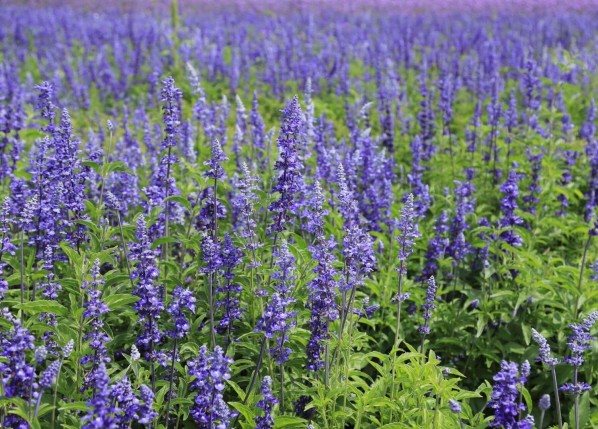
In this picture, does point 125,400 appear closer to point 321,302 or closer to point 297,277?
point 321,302

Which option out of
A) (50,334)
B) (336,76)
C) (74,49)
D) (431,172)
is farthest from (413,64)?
(50,334)

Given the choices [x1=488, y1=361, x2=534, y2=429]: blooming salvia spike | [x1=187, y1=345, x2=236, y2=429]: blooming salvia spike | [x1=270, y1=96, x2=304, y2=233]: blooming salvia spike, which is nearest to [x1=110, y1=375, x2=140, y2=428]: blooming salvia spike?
[x1=187, y1=345, x2=236, y2=429]: blooming salvia spike

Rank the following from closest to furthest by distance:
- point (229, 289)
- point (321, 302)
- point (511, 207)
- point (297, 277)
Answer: point (321, 302), point (229, 289), point (297, 277), point (511, 207)

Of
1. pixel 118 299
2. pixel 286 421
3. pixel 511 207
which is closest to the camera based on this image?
pixel 286 421

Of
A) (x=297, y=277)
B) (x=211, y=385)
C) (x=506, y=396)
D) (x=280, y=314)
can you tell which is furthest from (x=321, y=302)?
(x=506, y=396)

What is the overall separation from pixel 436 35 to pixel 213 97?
7014 mm

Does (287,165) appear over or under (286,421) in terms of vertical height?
over

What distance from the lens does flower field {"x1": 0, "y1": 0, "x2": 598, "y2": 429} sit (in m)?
3.94

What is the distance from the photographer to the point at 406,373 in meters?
4.45

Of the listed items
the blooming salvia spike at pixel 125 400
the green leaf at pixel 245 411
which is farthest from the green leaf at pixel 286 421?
the blooming salvia spike at pixel 125 400

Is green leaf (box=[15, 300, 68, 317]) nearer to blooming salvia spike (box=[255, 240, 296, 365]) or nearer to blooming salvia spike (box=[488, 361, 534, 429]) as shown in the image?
blooming salvia spike (box=[255, 240, 296, 365])

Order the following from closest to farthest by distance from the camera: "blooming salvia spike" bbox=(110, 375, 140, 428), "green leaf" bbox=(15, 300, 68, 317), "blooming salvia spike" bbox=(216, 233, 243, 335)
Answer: "blooming salvia spike" bbox=(110, 375, 140, 428)
"green leaf" bbox=(15, 300, 68, 317)
"blooming salvia spike" bbox=(216, 233, 243, 335)

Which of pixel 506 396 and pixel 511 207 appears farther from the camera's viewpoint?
pixel 511 207

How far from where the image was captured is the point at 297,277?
469 centimetres
